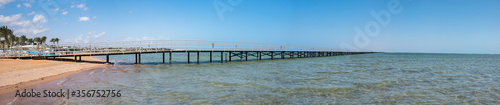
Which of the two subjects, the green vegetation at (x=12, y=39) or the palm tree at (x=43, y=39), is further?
the palm tree at (x=43, y=39)

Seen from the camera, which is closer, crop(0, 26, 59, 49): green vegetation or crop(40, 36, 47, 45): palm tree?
crop(0, 26, 59, 49): green vegetation

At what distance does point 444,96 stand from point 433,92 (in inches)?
34.9

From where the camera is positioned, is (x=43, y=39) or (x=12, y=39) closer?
(x=12, y=39)

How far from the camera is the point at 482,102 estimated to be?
367 inches

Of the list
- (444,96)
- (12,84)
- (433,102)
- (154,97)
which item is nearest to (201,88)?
(154,97)

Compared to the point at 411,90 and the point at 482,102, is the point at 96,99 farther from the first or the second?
the point at 482,102

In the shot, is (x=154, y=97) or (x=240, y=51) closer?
(x=154, y=97)

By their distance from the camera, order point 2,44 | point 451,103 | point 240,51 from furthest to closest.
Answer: point 2,44, point 240,51, point 451,103

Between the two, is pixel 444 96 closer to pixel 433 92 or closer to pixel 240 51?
pixel 433 92

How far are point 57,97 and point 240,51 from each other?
26.9m

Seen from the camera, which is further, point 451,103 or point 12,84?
point 12,84

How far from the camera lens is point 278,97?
31.0 feet

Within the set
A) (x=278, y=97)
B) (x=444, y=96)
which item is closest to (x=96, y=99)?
(x=278, y=97)

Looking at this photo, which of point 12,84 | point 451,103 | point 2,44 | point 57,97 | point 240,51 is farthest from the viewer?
point 2,44
